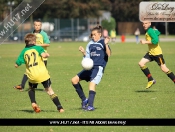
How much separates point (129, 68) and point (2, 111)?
41.3 ft

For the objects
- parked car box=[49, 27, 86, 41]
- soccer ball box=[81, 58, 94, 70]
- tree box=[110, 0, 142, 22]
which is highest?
soccer ball box=[81, 58, 94, 70]

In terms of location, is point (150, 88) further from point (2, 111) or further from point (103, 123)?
point (103, 123)

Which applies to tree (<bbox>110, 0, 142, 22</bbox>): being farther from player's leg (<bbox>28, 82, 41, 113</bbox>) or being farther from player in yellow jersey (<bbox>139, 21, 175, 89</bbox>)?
player's leg (<bbox>28, 82, 41, 113</bbox>)

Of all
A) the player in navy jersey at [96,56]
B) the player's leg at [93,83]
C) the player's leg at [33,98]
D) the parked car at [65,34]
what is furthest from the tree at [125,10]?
the player's leg at [33,98]

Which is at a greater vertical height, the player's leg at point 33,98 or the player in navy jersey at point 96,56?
the player in navy jersey at point 96,56

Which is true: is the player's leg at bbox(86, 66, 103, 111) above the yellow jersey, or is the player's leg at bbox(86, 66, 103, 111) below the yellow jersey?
below

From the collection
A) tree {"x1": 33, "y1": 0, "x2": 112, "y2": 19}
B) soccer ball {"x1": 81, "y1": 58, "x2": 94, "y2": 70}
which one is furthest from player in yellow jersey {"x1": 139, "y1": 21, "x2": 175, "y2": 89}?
tree {"x1": 33, "y1": 0, "x2": 112, "y2": 19}

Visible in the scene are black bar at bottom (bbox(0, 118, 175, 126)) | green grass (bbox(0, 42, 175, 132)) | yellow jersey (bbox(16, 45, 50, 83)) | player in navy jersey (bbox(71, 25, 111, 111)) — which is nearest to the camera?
black bar at bottom (bbox(0, 118, 175, 126))

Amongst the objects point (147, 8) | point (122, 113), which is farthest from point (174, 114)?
point (147, 8)

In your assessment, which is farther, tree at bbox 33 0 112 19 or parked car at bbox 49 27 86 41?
tree at bbox 33 0 112 19

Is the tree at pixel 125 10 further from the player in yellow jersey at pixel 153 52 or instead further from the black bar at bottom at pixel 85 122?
the black bar at bottom at pixel 85 122

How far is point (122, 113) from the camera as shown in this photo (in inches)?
432

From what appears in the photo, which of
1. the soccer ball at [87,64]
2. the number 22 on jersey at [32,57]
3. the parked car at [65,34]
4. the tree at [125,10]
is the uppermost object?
the number 22 on jersey at [32,57]

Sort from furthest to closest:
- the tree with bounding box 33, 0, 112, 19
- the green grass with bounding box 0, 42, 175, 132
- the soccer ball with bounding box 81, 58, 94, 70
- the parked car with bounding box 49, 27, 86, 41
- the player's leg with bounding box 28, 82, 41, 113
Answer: the tree with bounding box 33, 0, 112, 19, the parked car with bounding box 49, 27, 86, 41, the soccer ball with bounding box 81, 58, 94, 70, the player's leg with bounding box 28, 82, 41, 113, the green grass with bounding box 0, 42, 175, 132
